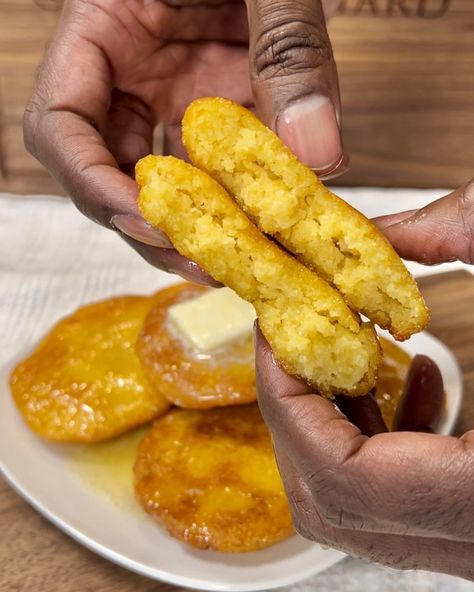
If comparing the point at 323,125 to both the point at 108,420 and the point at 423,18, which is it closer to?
the point at 108,420

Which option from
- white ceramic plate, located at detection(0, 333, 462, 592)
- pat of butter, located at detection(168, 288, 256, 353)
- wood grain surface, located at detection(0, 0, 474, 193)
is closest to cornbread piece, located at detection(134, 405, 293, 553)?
A: white ceramic plate, located at detection(0, 333, 462, 592)

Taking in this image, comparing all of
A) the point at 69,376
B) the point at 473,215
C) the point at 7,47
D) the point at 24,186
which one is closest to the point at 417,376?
the point at 473,215

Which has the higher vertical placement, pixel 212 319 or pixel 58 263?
pixel 212 319

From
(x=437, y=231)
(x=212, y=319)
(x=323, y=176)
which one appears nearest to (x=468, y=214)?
(x=437, y=231)

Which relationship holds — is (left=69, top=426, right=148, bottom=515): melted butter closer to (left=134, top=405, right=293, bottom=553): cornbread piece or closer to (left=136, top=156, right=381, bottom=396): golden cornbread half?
(left=134, top=405, right=293, bottom=553): cornbread piece

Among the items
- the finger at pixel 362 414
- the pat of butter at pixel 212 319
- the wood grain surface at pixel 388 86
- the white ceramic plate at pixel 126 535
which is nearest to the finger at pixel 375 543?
the finger at pixel 362 414

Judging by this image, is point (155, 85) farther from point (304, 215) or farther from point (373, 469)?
point (373, 469)
